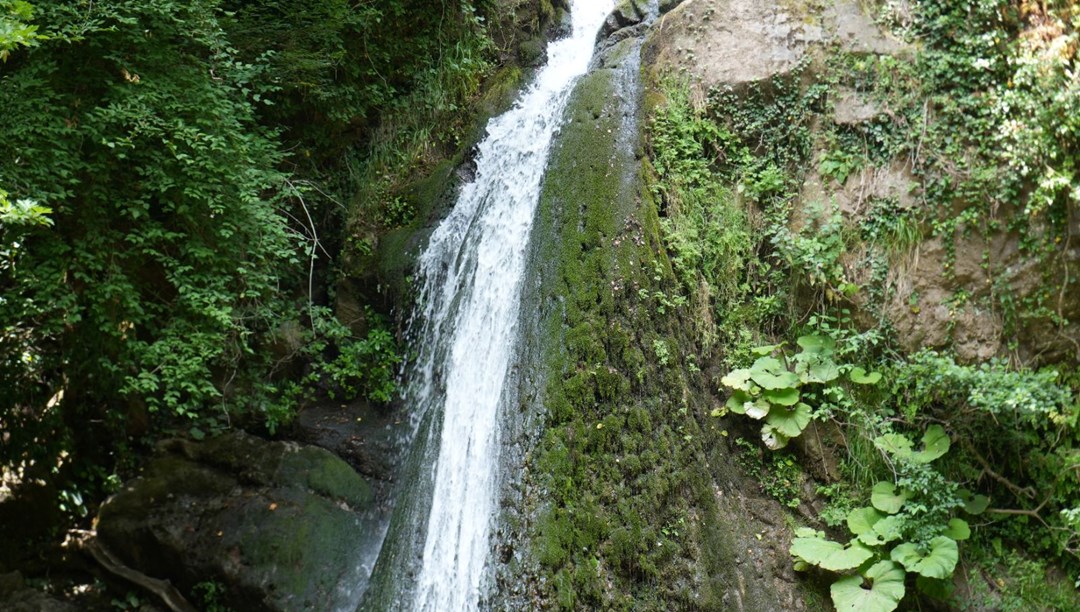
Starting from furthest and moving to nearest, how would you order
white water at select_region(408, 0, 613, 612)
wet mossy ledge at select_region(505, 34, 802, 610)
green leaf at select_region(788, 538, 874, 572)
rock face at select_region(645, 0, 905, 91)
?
rock face at select_region(645, 0, 905, 91) < white water at select_region(408, 0, 613, 612) < green leaf at select_region(788, 538, 874, 572) < wet mossy ledge at select_region(505, 34, 802, 610)

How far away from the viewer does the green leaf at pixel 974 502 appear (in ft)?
13.7

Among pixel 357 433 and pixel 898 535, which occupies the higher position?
pixel 357 433

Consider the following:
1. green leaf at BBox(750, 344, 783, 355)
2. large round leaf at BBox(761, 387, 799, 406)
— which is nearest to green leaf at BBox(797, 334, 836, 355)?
green leaf at BBox(750, 344, 783, 355)

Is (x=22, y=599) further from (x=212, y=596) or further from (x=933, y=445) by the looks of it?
(x=933, y=445)

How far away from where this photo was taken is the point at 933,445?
4266mm

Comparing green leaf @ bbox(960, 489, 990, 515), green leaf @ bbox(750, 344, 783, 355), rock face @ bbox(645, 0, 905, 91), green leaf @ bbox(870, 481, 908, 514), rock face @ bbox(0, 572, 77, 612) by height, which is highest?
rock face @ bbox(645, 0, 905, 91)

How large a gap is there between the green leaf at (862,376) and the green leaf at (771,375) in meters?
0.36

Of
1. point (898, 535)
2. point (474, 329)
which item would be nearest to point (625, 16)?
point (474, 329)

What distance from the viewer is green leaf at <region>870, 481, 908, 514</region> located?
4176 mm

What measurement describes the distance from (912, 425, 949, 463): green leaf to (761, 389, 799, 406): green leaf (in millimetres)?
776

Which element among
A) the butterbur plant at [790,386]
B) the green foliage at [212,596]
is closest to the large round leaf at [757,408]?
the butterbur plant at [790,386]

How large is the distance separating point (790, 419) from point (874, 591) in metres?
1.12

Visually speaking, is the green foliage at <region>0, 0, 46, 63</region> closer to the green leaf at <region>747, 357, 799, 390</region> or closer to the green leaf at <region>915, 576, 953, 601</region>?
the green leaf at <region>747, 357, 799, 390</region>

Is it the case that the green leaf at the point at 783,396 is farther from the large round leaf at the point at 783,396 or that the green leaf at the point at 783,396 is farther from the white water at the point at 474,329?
the white water at the point at 474,329
